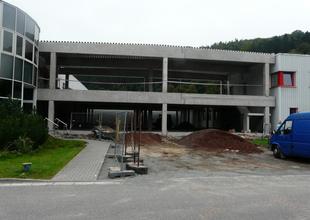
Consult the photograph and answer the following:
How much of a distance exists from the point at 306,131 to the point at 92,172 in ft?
31.7

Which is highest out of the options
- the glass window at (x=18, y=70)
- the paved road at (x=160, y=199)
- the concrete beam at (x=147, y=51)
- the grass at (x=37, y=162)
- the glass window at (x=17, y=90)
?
the concrete beam at (x=147, y=51)

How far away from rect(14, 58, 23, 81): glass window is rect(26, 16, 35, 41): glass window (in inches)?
85.9

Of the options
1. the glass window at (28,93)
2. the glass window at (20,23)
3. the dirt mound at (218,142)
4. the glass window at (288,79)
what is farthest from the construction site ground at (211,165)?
the glass window at (288,79)

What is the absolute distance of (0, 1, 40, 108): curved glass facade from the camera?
23391mm

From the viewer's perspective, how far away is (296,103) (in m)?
33.0

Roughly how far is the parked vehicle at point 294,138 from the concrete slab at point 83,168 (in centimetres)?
832

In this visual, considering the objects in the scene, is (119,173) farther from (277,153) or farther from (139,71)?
(139,71)

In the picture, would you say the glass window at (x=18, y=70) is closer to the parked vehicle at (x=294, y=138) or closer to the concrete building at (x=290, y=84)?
the parked vehicle at (x=294, y=138)

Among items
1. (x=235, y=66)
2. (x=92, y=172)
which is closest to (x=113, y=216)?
(x=92, y=172)

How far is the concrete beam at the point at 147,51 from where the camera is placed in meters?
30.3

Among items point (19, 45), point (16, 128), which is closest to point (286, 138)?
point (16, 128)

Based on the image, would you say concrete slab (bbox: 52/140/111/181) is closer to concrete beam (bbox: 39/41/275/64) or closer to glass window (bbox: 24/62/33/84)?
glass window (bbox: 24/62/33/84)

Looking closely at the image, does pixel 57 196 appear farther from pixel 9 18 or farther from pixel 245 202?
pixel 9 18

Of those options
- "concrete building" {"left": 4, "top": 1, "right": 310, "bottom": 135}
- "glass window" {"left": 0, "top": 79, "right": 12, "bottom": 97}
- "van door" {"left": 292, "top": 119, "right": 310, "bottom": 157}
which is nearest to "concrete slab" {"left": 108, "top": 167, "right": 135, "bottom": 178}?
"van door" {"left": 292, "top": 119, "right": 310, "bottom": 157}
